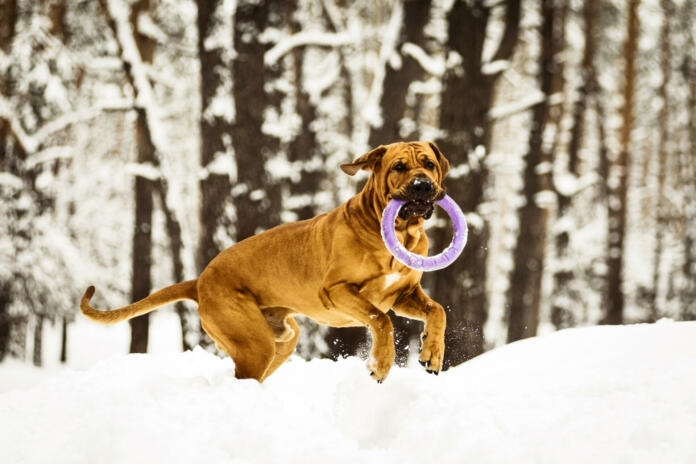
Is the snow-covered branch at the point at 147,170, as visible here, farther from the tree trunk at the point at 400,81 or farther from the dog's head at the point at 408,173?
the dog's head at the point at 408,173

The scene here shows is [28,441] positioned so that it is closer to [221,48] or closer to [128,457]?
[128,457]

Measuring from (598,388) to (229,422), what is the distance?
6.18ft

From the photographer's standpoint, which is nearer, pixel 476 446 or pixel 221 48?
pixel 476 446

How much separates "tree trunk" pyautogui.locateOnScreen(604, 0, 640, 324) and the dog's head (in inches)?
Result: 217

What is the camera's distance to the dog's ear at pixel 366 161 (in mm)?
3613

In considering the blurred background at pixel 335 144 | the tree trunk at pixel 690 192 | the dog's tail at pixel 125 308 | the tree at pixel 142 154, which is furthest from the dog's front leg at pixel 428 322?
the tree trunk at pixel 690 192

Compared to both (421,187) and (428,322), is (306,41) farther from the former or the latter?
(428,322)

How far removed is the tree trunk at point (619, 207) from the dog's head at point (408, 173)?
552cm

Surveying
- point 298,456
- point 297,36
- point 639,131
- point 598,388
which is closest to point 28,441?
point 298,456

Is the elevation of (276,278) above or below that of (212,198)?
below

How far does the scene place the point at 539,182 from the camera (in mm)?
7008

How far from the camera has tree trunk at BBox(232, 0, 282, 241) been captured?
6.03 metres

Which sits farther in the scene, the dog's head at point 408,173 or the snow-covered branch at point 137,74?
the snow-covered branch at point 137,74

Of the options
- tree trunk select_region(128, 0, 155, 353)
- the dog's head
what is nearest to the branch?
the dog's head
